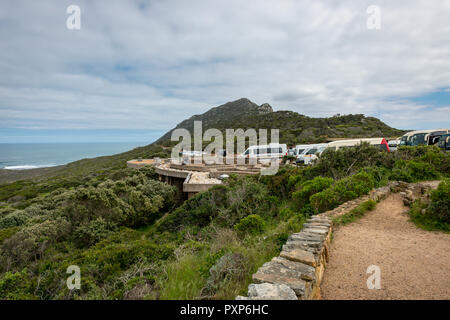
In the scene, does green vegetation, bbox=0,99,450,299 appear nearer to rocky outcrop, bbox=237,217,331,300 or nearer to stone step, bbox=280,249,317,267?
rocky outcrop, bbox=237,217,331,300

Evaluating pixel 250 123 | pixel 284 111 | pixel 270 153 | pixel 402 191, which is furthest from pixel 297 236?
pixel 284 111

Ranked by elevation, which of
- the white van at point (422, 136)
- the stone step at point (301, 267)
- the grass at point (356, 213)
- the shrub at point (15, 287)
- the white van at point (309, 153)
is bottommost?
the shrub at point (15, 287)

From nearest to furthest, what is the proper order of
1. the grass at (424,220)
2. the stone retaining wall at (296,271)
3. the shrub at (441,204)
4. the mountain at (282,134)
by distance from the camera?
the stone retaining wall at (296,271), the grass at (424,220), the shrub at (441,204), the mountain at (282,134)

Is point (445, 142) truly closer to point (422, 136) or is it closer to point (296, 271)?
point (422, 136)

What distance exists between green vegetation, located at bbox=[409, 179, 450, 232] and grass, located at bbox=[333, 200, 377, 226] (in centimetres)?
83

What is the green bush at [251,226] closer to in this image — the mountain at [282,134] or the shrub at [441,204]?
the shrub at [441,204]

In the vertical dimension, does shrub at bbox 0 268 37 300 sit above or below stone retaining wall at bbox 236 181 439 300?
Result: below

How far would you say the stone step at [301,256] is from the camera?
2711mm

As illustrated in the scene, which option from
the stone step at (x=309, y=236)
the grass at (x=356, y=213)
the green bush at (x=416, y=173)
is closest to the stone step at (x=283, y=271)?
the stone step at (x=309, y=236)

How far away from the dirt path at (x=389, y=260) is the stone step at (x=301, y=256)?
0.46 meters

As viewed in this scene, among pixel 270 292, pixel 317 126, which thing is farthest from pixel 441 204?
pixel 317 126

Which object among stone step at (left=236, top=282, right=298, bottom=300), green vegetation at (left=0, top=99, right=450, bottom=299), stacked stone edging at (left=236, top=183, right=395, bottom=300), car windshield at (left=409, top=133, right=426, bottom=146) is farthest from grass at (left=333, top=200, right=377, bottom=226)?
car windshield at (left=409, top=133, right=426, bottom=146)

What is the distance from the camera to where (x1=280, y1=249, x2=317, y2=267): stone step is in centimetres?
271

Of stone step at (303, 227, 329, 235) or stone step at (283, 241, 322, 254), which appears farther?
stone step at (303, 227, 329, 235)
